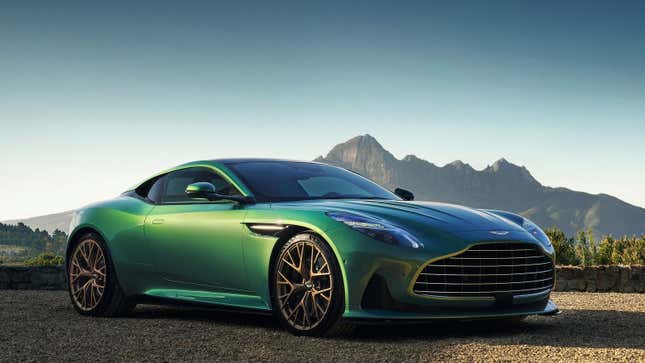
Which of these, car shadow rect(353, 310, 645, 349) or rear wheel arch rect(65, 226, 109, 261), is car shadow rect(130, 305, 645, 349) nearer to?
car shadow rect(353, 310, 645, 349)

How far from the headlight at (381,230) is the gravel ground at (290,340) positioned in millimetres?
720

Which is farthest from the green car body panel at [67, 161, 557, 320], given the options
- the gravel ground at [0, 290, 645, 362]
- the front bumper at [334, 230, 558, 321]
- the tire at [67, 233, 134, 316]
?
the gravel ground at [0, 290, 645, 362]

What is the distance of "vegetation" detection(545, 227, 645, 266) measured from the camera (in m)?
20.8

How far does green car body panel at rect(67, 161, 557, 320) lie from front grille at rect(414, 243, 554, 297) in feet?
0.20

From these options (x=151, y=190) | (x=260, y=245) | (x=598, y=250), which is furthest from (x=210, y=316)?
(x=598, y=250)

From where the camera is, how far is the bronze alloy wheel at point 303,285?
19.7 ft

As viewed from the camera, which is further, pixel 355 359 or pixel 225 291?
pixel 225 291

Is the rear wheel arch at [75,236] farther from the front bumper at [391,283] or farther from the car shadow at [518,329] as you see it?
the front bumper at [391,283]

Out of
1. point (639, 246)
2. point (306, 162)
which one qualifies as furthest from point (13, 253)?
point (306, 162)

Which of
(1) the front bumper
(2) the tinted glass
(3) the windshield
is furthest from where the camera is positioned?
(2) the tinted glass

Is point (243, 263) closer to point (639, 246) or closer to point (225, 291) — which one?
point (225, 291)

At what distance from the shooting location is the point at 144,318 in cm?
804

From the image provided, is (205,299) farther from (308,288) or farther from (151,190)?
(151,190)

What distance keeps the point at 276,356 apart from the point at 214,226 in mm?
1947
